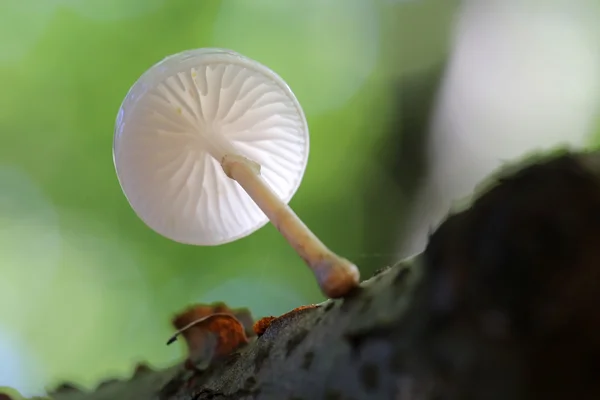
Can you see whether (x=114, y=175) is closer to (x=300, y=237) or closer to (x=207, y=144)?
(x=207, y=144)

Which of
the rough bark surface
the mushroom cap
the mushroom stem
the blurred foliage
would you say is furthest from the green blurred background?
the rough bark surface

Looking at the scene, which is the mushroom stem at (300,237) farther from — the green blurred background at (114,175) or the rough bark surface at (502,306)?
the green blurred background at (114,175)

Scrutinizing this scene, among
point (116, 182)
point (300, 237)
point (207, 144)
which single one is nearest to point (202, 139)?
point (207, 144)

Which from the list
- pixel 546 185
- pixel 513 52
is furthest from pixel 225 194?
pixel 513 52

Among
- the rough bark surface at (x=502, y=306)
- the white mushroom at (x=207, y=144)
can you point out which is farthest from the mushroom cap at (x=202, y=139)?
the rough bark surface at (x=502, y=306)

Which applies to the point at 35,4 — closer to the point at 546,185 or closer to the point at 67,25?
the point at 67,25

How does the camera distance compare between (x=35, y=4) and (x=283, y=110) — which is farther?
(x=35, y=4)

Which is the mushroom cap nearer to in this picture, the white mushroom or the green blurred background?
the white mushroom
